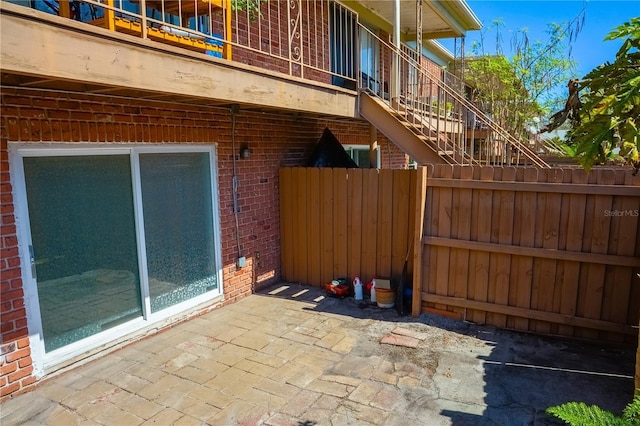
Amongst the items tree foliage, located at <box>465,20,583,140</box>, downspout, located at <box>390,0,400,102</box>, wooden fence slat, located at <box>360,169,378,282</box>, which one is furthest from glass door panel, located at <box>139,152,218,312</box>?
tree foliage, located at <box>465,20,583,140</box>

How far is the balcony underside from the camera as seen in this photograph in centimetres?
251

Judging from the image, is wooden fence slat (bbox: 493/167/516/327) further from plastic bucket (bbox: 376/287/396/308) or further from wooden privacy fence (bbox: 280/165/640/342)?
plastic bucket (bbox: 376/287/396/308)

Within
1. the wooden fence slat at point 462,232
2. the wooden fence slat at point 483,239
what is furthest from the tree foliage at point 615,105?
the wooden fence slat at point 462,232

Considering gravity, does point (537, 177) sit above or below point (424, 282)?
above

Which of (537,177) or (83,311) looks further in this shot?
(537,177)

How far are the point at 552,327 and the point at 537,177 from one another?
1.63 meters

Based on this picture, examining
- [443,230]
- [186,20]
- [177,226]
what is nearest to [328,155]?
[443,230]

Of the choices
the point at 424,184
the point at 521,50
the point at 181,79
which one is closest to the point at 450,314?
the point at 424,184

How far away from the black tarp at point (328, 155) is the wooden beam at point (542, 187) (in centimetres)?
240

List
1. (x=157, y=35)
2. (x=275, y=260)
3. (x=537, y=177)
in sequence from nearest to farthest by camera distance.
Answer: (x=157, y=35), (x=537, y=177), (x=275, y=260)

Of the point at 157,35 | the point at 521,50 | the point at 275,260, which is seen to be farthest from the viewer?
the point at 521,50

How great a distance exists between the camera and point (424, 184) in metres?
4.96

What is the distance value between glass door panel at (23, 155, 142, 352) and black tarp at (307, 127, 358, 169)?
3289 millimetres

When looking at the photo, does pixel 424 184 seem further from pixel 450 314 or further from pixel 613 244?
pixel 613 244
